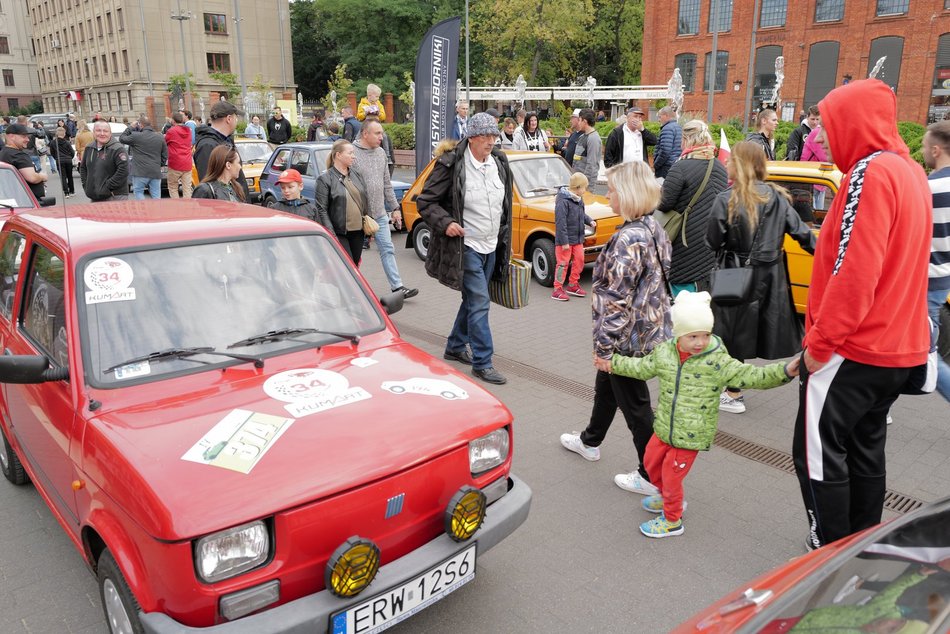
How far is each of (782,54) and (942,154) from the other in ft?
160

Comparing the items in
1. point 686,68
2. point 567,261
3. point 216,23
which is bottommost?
point 567,261

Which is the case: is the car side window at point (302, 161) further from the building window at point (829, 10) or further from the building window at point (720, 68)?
the building window at point (720, 68)

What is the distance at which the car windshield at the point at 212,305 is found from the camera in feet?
9.48

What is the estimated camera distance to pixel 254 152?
1628cm

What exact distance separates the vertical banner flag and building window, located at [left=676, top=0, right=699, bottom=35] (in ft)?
141

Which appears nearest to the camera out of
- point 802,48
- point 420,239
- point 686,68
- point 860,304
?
point 860,304

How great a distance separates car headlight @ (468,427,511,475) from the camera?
9.29 ft

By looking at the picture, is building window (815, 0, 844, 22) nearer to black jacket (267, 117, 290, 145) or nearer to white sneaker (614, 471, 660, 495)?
black jacket (267, 117, 290, 145)

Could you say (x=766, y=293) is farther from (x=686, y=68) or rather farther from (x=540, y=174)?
(x=686, y=68)

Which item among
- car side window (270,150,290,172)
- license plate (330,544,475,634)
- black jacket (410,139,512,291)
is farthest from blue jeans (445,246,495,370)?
car side window (270,150,290,172)

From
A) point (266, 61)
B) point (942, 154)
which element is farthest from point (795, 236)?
point (266, 61)

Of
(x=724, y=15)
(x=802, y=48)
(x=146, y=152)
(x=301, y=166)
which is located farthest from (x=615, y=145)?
(x=724, y=15)

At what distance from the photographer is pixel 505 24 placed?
2136 inches

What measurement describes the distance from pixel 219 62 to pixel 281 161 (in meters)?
57.7
